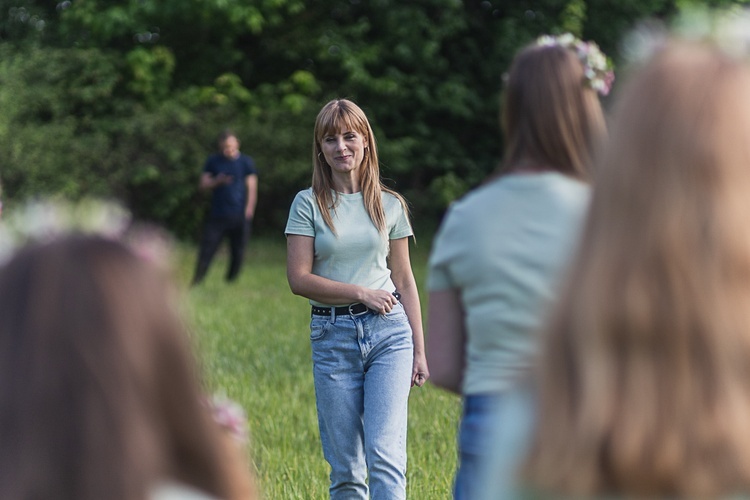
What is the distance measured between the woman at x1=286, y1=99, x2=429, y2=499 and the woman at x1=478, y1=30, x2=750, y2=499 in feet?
9.73

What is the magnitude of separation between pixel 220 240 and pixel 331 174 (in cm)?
1128

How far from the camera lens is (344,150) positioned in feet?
16.0

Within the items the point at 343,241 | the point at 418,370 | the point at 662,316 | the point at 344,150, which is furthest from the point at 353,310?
the point at 662,316

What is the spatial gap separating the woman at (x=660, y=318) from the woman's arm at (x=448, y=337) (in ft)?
3.73

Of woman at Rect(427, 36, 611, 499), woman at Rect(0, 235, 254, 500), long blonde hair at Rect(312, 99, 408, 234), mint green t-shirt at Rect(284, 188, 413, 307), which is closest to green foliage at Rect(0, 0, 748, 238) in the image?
long blonde hair at Rect(312, 99, 408, 234)

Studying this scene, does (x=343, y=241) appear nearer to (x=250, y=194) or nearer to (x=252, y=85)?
(x=250, y=194)

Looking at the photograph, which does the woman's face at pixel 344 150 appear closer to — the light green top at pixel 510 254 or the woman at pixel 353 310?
the woman at pixel 353 310

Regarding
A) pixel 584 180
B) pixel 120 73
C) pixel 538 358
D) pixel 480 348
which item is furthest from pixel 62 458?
pixel 120 73

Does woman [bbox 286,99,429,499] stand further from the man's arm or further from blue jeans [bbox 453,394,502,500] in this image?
the man's arm

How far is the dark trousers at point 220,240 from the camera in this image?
52.0 ft

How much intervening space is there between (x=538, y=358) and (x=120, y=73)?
2650 cm

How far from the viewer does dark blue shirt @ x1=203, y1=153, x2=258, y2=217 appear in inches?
637

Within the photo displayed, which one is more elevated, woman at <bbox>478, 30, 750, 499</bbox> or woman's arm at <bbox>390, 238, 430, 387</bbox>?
woman at <bbox>478, 30, 750, 499</bbox>

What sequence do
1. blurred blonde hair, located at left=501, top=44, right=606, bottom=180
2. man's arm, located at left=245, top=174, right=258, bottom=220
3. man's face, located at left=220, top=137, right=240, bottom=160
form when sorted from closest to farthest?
blurred blonde hair, located at left=501, top=44, right=606, bottom=180, man's arm, located at left=245, top=174, right=258, bottom=220, man's face, located at left=220, top=137, right=240, bottom=160
